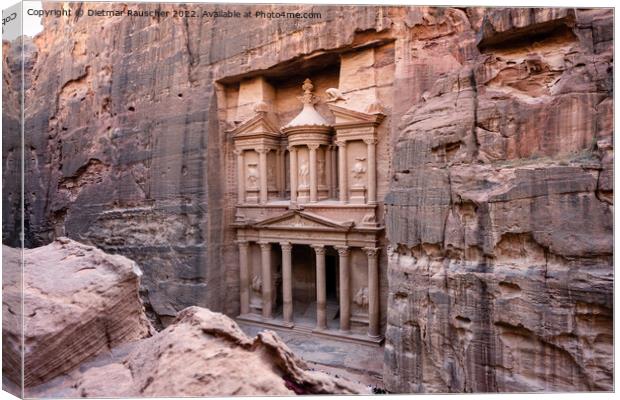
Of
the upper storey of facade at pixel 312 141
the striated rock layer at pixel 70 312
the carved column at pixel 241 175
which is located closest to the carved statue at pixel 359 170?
the upper storey of facade at pixel 312 141

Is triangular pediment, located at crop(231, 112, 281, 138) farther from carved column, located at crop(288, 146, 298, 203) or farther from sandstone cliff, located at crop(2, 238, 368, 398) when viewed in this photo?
sandstone cliff, located at crop(2, 238, 368, 398)

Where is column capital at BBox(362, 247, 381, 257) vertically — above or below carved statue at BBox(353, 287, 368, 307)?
above

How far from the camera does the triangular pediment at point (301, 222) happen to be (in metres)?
A: 11.5

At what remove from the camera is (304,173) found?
12.4 metres

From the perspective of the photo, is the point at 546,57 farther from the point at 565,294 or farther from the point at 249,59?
the point at 249,59

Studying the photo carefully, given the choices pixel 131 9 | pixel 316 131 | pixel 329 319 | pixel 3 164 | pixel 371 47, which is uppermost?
pixel 371 47

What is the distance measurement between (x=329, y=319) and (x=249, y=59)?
7695mm

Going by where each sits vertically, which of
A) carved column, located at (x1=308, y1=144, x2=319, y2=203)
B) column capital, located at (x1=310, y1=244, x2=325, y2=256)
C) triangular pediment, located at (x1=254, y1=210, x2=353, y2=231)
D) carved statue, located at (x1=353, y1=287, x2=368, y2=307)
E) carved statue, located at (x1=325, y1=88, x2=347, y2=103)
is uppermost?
carved statue, located at (x1=325, y1=88, x2=347, y2=103)

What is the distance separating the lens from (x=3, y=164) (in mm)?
5746

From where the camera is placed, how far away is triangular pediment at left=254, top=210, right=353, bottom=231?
11.5 m

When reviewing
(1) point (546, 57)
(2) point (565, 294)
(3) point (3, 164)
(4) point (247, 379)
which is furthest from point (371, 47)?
(4) point (247, 379)

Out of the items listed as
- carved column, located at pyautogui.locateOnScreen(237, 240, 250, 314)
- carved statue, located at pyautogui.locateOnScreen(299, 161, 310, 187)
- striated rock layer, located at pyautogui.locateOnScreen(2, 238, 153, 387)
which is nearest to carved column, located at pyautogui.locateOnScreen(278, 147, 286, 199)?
carved statue, located at pyautogui.locateOnScreen(299, 161, 310, 187)

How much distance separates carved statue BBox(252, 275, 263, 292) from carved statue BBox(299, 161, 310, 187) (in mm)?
3274

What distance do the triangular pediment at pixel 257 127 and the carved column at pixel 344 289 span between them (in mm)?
4142
